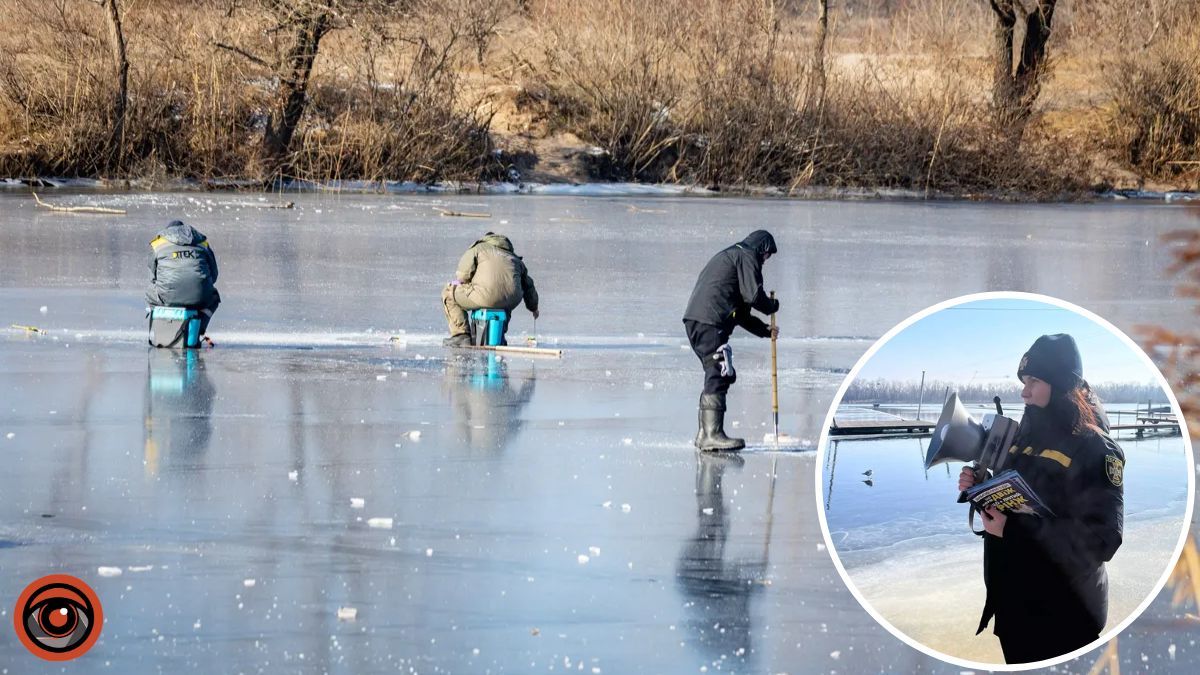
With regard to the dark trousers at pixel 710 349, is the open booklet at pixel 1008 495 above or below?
above

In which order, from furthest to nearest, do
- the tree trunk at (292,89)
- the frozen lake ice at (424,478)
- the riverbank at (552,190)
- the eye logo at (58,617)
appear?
the tree trunk at (292,89)
the riverbank at (552,190)
the frozen lake ice at (424,478)
the eye logo at (58,617)

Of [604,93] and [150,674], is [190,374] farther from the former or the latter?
[604,93]

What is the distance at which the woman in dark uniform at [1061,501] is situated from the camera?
247 cm

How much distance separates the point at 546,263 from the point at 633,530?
433 inches

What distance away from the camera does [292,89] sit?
29703 millimetres

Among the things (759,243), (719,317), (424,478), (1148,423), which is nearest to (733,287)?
(719,317)

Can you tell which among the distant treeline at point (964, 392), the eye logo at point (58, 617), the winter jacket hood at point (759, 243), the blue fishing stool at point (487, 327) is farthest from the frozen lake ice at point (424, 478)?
the distant treeline at point (964, 392)

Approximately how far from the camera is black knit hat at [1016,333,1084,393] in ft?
8.13

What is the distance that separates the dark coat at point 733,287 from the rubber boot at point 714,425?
14.6 inches

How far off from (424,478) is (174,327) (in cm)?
418

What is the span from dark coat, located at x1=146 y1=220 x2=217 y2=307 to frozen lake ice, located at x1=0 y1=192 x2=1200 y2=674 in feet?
1.33

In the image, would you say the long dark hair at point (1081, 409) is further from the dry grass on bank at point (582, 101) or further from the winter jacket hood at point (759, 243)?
the dry grass on bank at point (582, 101)

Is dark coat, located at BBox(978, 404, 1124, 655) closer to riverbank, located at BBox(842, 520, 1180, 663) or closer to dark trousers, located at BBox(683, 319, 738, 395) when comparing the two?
riverbank, located at BBox(842, 520, 1180, 663)

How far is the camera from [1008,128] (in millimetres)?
32531
